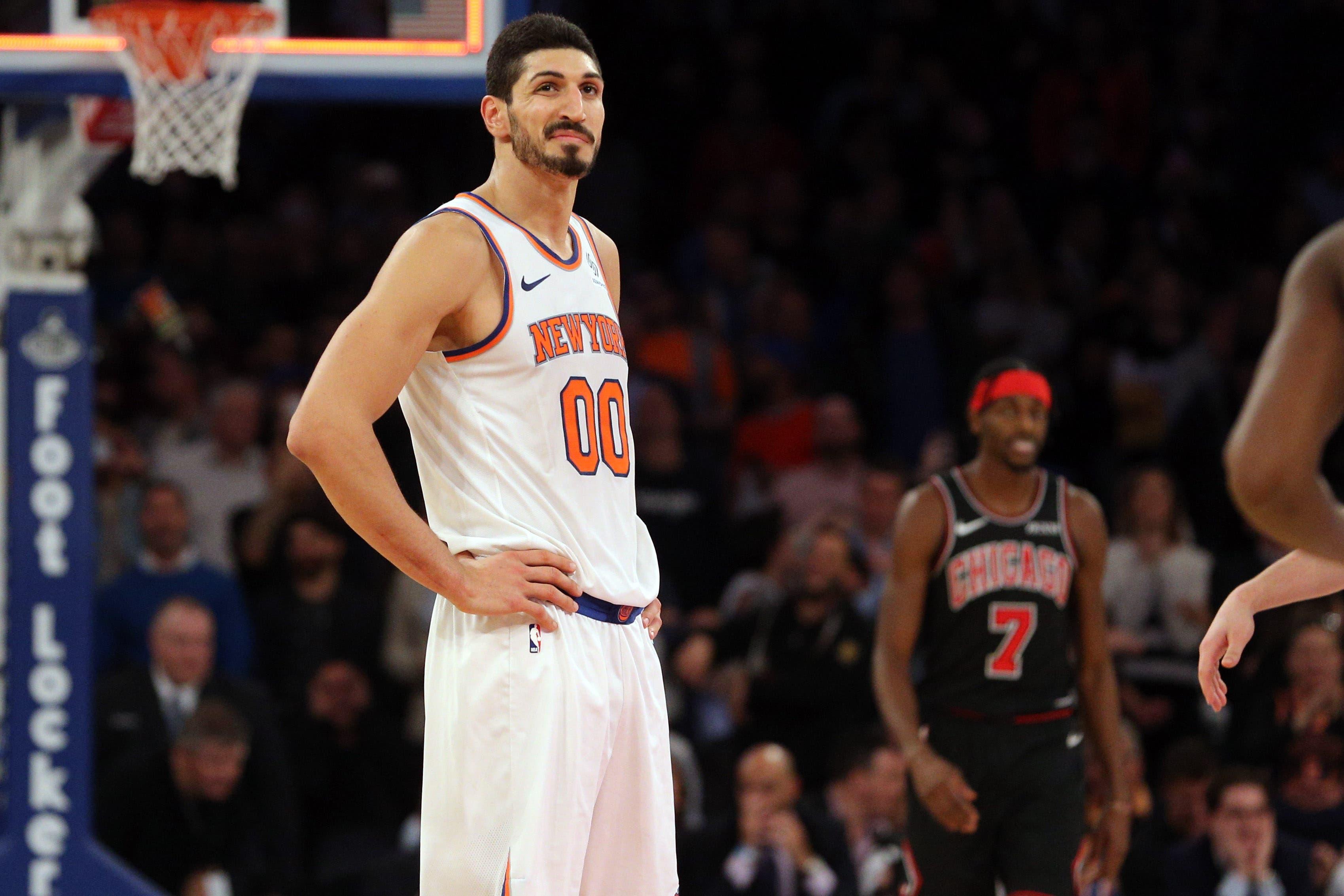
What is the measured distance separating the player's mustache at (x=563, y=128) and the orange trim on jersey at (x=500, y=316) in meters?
0.24

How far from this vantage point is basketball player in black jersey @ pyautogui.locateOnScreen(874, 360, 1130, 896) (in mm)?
5762

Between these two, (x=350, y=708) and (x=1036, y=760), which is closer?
(x=1036, y=760)

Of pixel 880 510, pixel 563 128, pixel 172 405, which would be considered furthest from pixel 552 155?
pixel 172 405

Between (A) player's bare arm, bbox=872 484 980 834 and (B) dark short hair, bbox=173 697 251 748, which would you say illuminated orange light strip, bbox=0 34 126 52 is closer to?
(B) dark short hair, bbox=173 697 251 748

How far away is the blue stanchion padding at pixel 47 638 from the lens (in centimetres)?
639

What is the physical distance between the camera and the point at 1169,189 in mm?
12547

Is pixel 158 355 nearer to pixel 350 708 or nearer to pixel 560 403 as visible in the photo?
pixel 350 708

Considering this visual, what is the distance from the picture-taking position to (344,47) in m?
6.26

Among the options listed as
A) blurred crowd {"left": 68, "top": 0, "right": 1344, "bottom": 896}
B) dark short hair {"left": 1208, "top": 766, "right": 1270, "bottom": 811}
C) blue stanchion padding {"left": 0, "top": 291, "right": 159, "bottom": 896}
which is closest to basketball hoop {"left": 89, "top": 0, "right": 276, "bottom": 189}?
blue stanchion padding {"left": 0, "top": 291, "right": 159, "bottom": 896}

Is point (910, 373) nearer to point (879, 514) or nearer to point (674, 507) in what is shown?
point (879, 514)

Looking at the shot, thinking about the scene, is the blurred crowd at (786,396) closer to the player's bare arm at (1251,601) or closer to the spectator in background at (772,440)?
the spectator in background at (772,440)

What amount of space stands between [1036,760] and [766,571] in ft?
11.5

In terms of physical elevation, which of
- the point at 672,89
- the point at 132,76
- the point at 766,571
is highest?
the point at 672,89

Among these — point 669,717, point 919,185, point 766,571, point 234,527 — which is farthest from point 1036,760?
point 919,185
